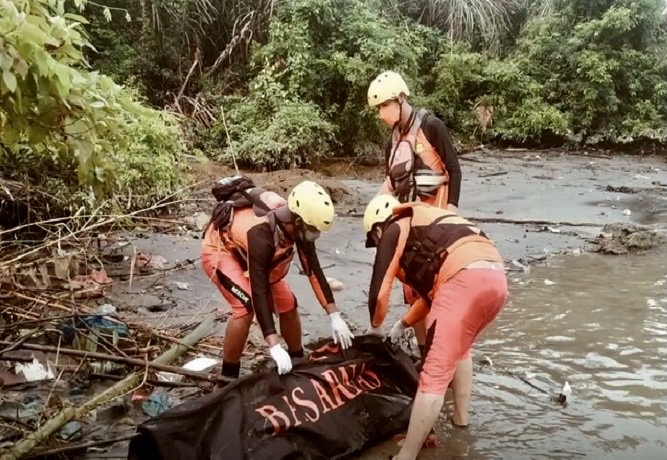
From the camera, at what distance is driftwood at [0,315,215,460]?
331 cm

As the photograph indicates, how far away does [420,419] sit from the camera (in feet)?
12.2

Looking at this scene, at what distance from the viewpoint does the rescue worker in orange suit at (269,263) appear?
13.4 feet

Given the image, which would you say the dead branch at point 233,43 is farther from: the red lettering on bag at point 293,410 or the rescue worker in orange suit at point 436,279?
the red lettering on bag at point 293,410

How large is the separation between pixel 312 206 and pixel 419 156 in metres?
1.24

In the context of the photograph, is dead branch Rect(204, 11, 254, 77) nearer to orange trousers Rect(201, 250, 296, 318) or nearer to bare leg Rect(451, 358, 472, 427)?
orange trousers Rect(201, 250, 296, 318)

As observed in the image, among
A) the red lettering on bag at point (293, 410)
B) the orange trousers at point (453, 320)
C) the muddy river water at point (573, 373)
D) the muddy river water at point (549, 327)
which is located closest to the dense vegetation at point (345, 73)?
the muddy river water at point (549, 327)

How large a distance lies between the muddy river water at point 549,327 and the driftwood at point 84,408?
1.15m

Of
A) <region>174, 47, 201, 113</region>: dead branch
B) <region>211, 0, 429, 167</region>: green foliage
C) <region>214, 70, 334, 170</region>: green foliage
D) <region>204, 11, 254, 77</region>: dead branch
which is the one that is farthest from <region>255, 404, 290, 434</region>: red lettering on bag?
<region>204, 11, 254, 77</region>: dead branch

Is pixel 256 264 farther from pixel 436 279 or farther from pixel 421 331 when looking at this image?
pixel 421 331

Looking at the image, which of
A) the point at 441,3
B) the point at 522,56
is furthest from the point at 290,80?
the point at 522,56

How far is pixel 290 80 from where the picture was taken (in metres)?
13.6

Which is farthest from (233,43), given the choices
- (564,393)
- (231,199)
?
(564,393)

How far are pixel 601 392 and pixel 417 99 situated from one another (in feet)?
38.2

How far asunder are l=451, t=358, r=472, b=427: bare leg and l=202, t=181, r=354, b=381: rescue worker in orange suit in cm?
68
